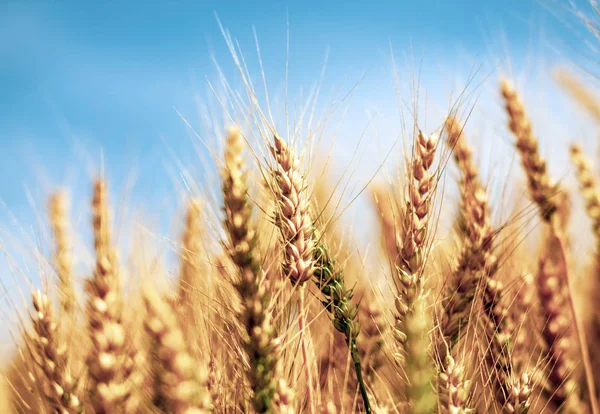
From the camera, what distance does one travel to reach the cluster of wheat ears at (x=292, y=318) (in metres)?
1.33

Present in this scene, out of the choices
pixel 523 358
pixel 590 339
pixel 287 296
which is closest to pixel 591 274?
pixel 590 339

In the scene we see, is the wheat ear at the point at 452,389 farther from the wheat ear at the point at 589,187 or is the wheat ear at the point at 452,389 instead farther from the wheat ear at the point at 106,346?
the wheat ear at the point at 589,187

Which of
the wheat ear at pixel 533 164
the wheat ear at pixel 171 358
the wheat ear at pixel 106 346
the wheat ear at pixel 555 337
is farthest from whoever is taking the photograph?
the wheat ear at pixel 533 164

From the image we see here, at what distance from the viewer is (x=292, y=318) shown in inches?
60.1

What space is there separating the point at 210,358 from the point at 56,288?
1.84 ft

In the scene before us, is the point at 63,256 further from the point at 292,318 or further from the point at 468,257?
the point at 468,257

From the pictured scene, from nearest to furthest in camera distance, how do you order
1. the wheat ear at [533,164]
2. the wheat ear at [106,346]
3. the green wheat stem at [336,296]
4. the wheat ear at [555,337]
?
the wheat ear at [106,346]
the green wheat stem at [336,296]
the wheat ear at [555,337]
the wheat ear at [533,164]

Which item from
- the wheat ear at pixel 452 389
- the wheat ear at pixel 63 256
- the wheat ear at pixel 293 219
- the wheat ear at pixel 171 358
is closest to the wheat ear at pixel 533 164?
the wheat ear at pixel 452 389

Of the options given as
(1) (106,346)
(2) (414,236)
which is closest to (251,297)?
(1) (106,346)

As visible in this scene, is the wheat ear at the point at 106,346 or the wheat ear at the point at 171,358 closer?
the wheat ear at the point at 171,358

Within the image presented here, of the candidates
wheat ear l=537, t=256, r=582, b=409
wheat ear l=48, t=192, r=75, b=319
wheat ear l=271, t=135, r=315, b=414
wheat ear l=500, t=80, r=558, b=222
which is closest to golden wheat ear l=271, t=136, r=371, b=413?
wheat ear l=271, t=135, r=315, b=414

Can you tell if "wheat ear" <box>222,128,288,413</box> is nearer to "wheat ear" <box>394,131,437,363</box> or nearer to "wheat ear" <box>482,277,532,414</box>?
"wheat ear" <box>394,131,437,363</box>

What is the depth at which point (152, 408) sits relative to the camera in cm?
147

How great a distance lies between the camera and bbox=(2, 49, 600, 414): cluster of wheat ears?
1.33 meters
